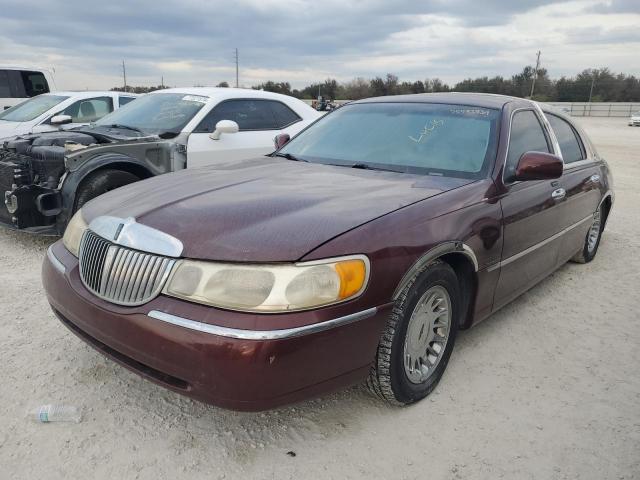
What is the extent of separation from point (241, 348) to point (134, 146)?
3868mm

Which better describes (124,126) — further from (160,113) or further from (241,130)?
(241,130)

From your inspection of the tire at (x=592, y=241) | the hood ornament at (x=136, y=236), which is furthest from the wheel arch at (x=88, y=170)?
the tire at (x=592, y=241)

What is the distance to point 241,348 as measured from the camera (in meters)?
1.90

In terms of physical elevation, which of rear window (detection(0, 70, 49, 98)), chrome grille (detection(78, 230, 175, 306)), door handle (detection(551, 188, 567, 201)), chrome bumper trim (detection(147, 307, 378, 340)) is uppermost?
rear window (detection(0, 70, 49, 98))

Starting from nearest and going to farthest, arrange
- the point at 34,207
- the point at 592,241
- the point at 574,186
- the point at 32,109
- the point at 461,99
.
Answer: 1. the point at 461,99
2. the point at 574,186
3. the point at 34,207
4. the point at 592,241
5. the point at 32,109

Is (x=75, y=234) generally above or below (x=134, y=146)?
below

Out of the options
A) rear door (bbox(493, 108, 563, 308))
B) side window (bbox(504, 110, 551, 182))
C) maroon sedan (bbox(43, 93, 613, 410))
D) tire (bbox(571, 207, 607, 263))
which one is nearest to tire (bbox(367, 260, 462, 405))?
maroon sedan (bbox(43, 93, 613, 410))

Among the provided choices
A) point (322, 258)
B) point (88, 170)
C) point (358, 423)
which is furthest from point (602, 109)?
point (322, 258)

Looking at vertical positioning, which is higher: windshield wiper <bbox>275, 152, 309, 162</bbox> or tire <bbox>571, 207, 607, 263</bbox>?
windshield wiper <bbox>275, 152, 309, 162</bbox>

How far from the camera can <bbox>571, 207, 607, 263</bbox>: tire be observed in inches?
195

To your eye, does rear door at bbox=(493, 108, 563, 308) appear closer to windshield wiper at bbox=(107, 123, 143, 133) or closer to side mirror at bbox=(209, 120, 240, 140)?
side mirror at bbox=(209, 120, 240, 140)

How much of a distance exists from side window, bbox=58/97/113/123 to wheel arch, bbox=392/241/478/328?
7455 millimetres

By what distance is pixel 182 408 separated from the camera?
8.48 ft

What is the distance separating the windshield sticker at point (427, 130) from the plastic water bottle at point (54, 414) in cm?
247
